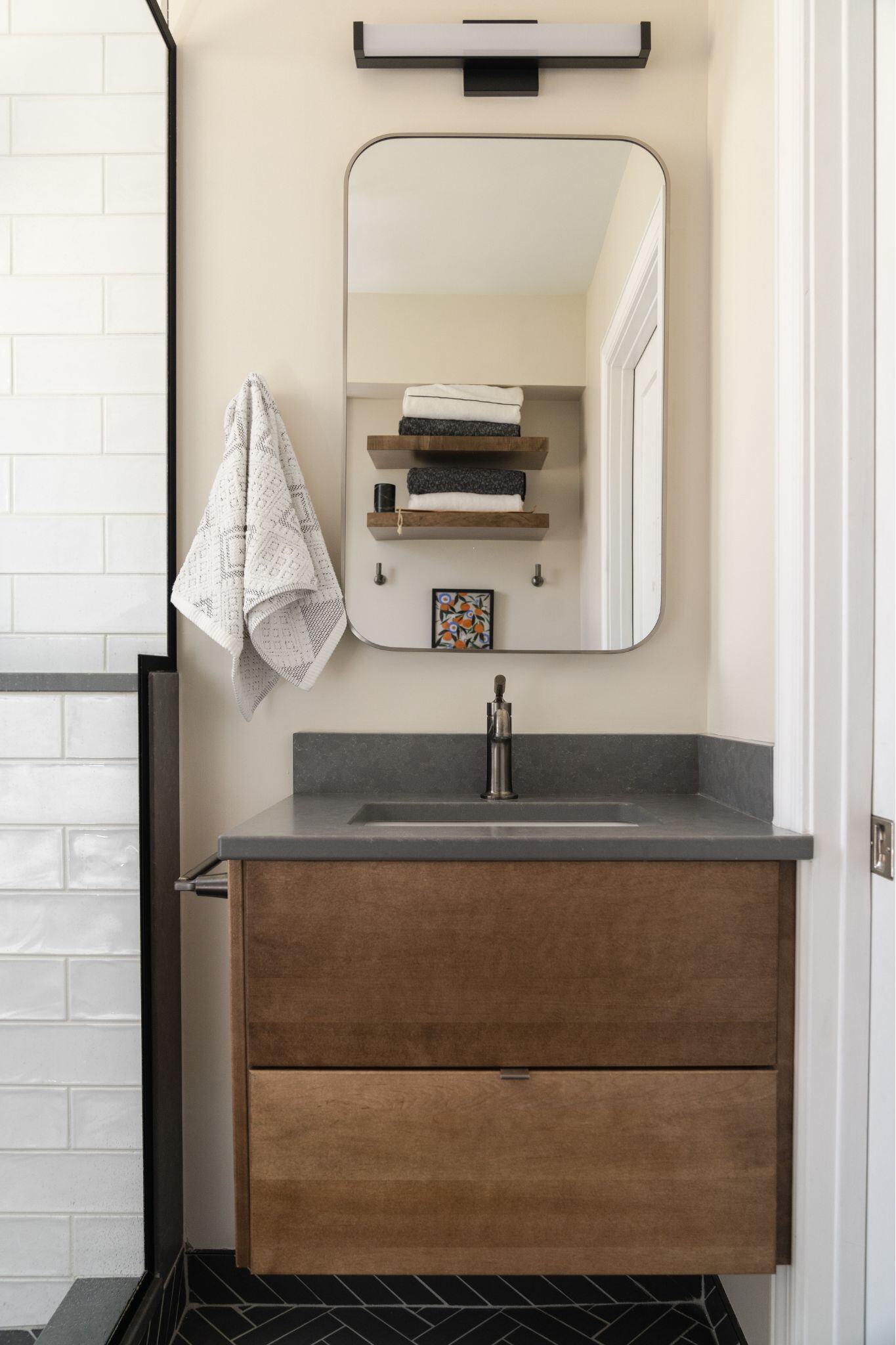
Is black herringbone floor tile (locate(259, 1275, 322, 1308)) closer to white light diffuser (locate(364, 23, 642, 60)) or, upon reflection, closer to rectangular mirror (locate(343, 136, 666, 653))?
rectangular mirror (locate(343, 136, 666, 653))

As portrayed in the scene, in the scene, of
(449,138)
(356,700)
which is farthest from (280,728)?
(449,138)

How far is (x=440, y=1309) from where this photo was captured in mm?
1594

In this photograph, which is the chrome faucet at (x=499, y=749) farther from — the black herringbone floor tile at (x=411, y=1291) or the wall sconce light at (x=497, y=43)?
the wall sconce light at (x=497, y=43)

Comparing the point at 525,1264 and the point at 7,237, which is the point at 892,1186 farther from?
the point at 7,237

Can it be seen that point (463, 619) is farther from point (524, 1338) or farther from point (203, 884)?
point (524, 1338)

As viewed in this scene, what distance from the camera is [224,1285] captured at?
1618 millimetres

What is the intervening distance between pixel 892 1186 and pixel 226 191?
72.4 inches

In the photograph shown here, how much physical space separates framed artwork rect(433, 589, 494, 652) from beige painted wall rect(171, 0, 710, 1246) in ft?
0.17

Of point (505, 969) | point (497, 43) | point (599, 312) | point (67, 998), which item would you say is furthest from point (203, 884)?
point (497, 43)

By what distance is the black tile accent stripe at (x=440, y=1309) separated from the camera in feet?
5.03

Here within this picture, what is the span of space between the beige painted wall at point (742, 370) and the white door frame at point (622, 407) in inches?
4.0

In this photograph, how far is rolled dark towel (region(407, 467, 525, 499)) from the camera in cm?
163

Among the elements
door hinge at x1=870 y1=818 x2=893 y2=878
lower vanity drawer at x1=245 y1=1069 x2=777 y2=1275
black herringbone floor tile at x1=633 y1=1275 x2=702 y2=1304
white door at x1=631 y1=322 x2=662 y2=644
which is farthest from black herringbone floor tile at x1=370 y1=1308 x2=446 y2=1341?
white door at x1=631 y1=322 x2=662 y2=644

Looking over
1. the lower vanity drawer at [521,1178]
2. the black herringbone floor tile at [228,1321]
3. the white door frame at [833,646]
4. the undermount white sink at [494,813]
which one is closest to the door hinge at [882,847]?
the white door frame at [833,646]
